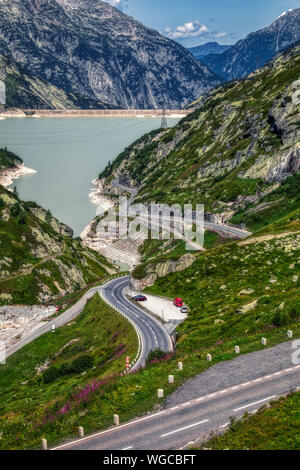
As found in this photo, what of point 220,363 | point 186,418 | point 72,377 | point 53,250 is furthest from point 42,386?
point 53,250

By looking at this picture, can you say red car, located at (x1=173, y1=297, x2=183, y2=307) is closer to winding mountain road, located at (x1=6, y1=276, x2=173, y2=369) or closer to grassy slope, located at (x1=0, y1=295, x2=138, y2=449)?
winding mountain road, located at (x1=6, y1=276, x2=173, y2=369)

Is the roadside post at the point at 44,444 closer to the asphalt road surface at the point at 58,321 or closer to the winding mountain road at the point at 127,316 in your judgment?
the winding mountain road at the point at 127,316

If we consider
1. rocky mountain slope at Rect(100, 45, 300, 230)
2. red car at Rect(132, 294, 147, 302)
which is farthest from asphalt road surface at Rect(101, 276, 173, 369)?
rocky mountain slope at Rect(100, 45, 300, 230)

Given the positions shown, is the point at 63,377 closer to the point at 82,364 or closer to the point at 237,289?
the point at 82,364

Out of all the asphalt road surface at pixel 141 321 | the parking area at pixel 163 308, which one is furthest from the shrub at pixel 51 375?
the parking area at pixel 163 308

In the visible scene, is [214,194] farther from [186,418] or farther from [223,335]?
[186,418]

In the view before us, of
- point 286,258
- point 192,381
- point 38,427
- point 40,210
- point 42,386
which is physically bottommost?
point 42,386
